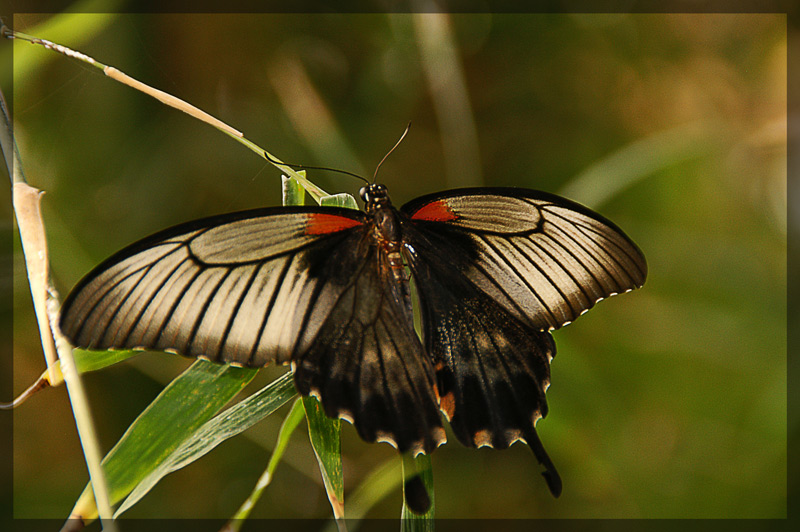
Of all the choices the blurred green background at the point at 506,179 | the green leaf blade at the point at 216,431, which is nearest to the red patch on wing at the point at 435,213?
the green leaf blade at the point at 216,431

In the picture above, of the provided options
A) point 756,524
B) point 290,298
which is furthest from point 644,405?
point 290,298

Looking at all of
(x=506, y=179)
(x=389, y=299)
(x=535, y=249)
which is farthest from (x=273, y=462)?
(x=506, y=179)

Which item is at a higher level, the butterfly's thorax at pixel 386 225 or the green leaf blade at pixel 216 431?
the butterfly's thorax at pixel 386 225

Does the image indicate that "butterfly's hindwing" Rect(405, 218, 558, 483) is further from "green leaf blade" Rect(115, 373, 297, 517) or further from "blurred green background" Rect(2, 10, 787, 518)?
"blurred green background" Rect(2, 10, 787, 518)

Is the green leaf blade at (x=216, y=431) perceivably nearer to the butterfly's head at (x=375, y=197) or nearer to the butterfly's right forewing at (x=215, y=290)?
the butterfly's right forewing at (x=215, y=290)

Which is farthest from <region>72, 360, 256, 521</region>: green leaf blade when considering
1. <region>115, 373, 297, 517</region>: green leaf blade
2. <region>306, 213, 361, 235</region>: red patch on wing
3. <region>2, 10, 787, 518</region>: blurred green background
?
<region>2, 10, 787, 518</region>: blurred green background
